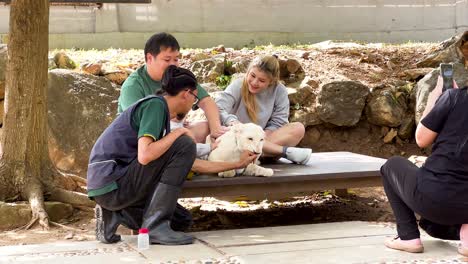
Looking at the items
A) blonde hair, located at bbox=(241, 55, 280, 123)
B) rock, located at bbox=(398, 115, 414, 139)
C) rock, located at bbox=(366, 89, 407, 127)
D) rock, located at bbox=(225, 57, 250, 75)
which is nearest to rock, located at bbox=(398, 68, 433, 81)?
rock, located at bbox=(366, 89, 407, 127)

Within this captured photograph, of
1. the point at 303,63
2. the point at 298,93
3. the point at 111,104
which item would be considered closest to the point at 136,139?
the point at 111,104

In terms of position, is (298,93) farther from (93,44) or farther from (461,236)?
(461,236)

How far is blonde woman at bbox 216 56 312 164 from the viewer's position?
5.41 m

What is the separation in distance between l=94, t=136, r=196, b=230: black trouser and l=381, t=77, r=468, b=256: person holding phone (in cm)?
131

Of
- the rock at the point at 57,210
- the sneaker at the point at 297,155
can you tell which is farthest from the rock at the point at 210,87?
the sneaker at the point at 297,155

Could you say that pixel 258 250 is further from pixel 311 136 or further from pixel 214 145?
pixel 311 136

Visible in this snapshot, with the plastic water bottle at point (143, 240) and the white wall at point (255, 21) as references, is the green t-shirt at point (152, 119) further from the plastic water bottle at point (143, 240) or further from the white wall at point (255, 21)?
the white wall at point (255, 21)

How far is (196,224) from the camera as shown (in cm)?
615

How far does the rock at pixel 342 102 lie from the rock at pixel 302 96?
16 cm

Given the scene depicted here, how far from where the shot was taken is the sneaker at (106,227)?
4230 millimetres

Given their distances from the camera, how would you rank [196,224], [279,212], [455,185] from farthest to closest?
[279,212], [196,224], [455,185]

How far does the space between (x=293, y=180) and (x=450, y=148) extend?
1.58 meters

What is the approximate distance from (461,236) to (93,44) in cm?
877

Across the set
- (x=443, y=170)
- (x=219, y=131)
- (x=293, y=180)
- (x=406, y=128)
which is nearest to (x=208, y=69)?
(x=406, y=128)
